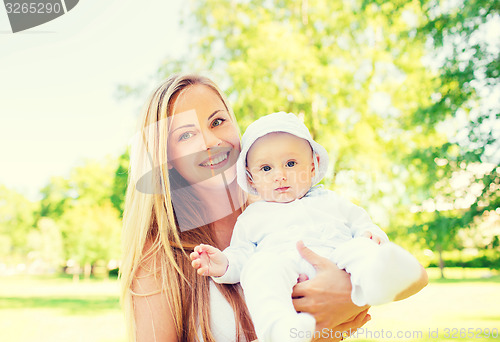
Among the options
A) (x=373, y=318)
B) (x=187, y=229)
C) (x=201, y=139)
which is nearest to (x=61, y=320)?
(x=373, y=318)

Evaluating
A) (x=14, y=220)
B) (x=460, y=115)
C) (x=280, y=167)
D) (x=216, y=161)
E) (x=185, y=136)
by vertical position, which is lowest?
(x=280, y=167)

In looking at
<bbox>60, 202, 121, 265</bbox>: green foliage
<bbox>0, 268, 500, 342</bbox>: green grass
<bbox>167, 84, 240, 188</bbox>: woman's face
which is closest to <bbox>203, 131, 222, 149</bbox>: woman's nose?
<bbox>167, 84, 240, 188</bbox>: woman's face

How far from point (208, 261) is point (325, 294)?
473mm

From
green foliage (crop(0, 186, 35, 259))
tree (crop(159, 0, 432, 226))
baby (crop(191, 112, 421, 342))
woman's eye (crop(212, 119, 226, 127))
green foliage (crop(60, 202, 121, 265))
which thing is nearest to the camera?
baby (crop(191, 112, 421, 342))

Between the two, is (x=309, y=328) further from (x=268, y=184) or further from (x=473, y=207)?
(x=473, y=207)

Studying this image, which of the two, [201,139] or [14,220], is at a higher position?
→ [14,220]

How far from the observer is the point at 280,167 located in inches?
84.0

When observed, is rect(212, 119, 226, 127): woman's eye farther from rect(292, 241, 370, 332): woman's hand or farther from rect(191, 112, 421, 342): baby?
rect(292, 241, 370, 332): woman's hand

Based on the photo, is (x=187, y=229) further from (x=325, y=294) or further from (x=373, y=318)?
(x=373, y=318)

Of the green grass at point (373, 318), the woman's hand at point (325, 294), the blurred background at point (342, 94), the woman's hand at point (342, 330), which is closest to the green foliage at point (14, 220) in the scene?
the blurred background at point (342, 94)

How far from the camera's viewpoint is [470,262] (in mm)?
27969

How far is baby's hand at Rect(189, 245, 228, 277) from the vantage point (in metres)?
1.79

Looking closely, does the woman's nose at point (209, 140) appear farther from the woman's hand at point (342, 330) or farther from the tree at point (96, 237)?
the tree at point (96, 237)

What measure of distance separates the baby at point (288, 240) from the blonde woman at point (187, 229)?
13 cm
